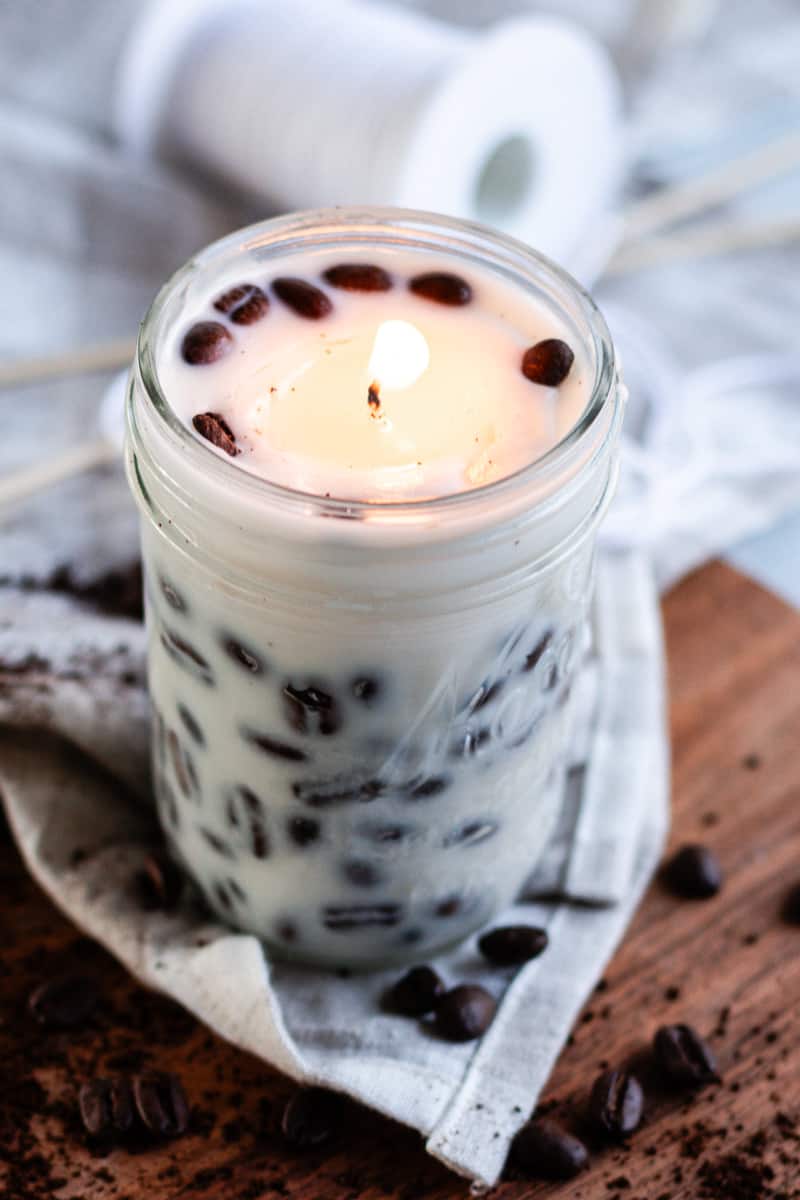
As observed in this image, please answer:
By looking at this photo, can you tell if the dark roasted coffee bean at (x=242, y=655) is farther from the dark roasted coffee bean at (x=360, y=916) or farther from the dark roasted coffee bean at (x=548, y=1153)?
the dark roasted coffee bean at (x=548, y=1153)

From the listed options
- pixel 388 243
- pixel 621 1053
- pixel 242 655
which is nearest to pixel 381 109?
pixel 388 243

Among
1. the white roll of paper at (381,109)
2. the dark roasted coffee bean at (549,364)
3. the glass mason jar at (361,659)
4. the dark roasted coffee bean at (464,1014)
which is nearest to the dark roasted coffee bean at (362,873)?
the glass mason jar at (361,659)

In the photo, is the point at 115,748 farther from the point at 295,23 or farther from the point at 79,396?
the point at 295,23

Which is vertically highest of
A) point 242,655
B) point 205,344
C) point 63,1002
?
point 205,344

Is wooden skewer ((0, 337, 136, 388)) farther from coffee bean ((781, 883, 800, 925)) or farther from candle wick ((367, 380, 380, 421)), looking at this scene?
coffee bean ((781, 883, 800, 925))

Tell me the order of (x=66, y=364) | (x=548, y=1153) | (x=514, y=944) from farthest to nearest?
(x=66, y=364) < (x=514, y=944) < (x=548, y=1153)

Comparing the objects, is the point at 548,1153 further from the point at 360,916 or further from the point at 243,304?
the point at 243,304
